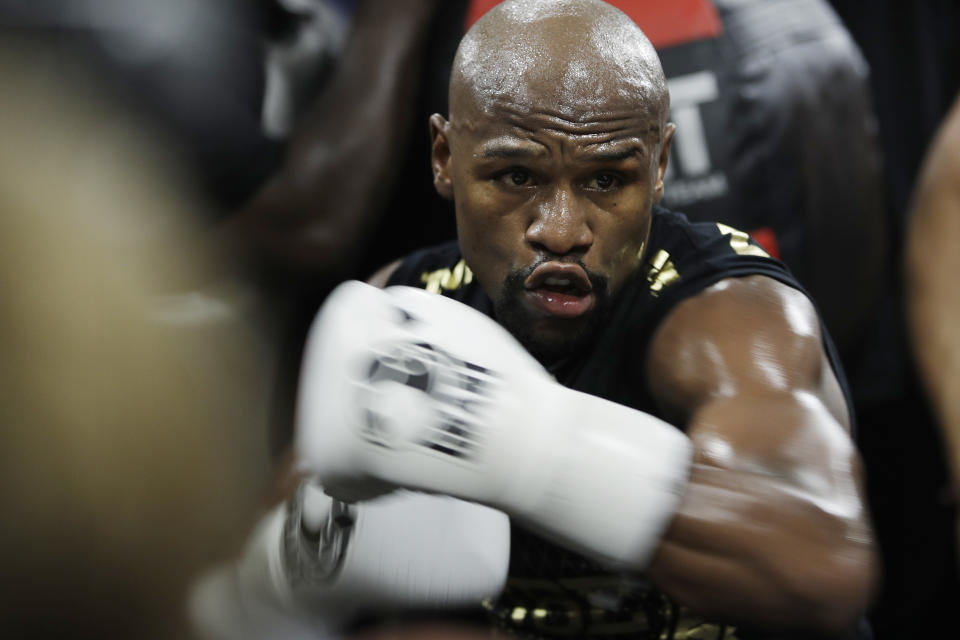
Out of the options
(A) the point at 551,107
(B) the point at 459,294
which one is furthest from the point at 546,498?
(B) the point at 459,294

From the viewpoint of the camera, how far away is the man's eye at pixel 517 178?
1.21 metres

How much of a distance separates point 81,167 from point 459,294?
0.78m

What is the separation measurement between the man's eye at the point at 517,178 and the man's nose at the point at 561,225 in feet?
0.12

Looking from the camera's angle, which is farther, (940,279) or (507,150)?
(940,279)

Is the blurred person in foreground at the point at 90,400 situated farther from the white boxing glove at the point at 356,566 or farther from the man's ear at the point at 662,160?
the man's ear at the point at 662,160

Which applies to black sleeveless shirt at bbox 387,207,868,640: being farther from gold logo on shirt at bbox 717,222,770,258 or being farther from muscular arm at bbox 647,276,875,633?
muscular arm at bbox 647,276,875,633

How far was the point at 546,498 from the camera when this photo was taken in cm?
94

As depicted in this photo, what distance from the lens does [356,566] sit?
118 cm

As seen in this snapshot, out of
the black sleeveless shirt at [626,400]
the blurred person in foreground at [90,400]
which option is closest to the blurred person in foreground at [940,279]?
the black sleeveless shirt at [626,400]

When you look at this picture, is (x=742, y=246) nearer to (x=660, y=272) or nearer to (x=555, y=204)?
(x=660, y=272)

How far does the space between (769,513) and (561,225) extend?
410mm

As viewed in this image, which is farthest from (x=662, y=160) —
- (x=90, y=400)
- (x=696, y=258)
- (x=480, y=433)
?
A: (x=90, y=400)

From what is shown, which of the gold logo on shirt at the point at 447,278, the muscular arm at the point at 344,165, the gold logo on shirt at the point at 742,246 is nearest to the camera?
the gold logo on shirt at the point at 742,246

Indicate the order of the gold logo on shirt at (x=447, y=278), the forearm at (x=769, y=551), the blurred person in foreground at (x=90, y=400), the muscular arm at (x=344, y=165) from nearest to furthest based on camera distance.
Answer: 1. the blurred person in foreground at (x=90, y=400)
2. the forearm at (x=769, y=551)
3. the gold logo on shirt at (x=447, y=278)
4. the muscular arm at (x=344, y=165)
